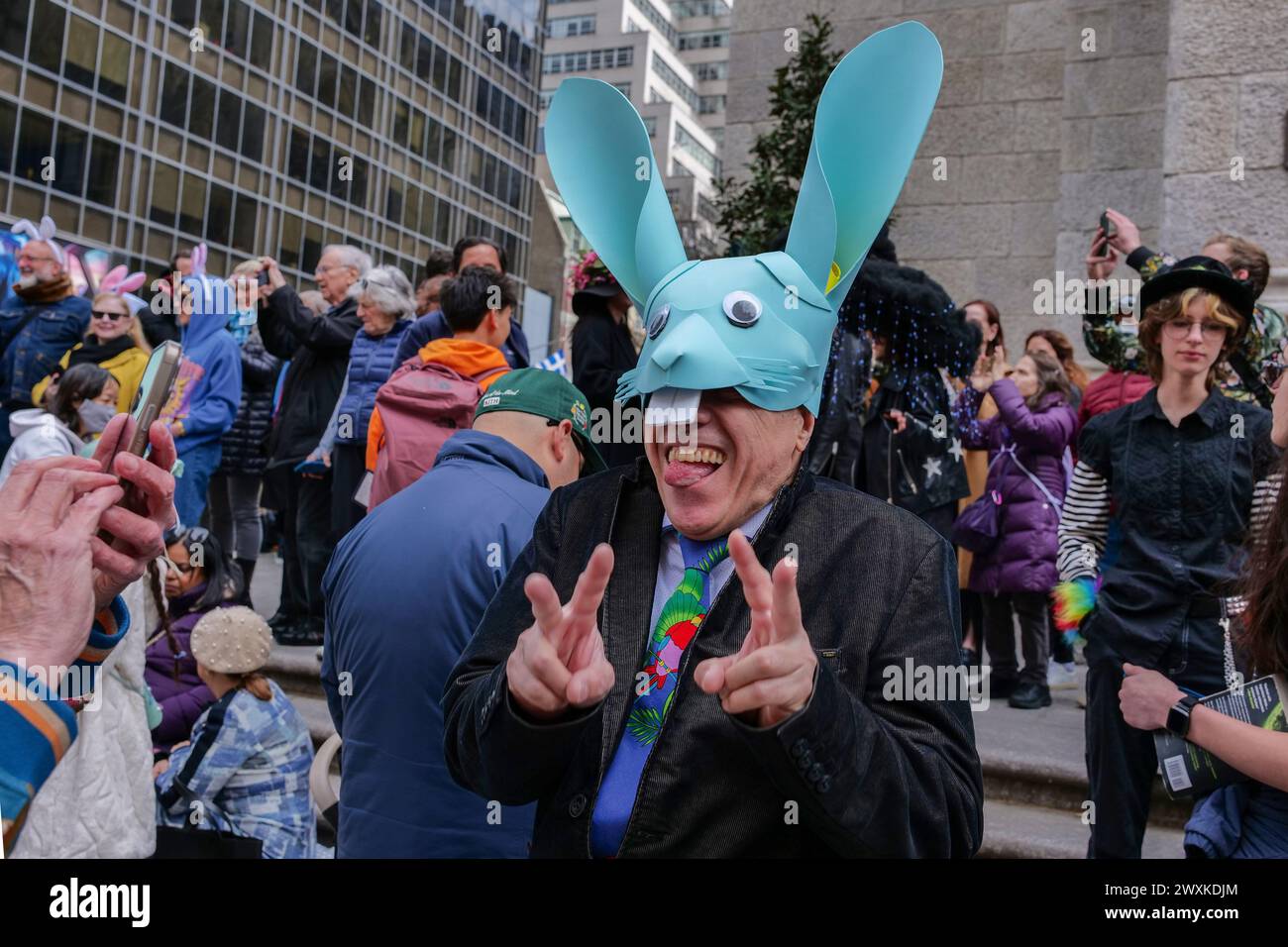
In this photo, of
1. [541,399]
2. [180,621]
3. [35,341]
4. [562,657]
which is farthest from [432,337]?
[562,657]

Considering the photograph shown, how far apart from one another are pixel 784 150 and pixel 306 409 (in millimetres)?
3846

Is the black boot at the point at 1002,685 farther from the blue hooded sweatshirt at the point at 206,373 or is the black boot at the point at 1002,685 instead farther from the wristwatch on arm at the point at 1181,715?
the blue hooded sweatshirt at the point at 206,373

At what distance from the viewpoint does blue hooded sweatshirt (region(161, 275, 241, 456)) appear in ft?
22.0

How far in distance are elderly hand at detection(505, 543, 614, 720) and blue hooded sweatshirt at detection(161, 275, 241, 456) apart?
550cm

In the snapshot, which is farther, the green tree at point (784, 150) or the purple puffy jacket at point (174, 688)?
the green tree at point (784, 150)

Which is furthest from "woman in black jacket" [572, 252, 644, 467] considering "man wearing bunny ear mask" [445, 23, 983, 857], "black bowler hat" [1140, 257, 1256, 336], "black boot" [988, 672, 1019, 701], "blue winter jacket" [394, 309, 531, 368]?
"man wearing bunny ear mask" [445, 23, 983, 857]

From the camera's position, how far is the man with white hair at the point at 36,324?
25.2ft

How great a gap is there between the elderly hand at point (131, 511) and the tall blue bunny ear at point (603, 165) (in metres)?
0.86

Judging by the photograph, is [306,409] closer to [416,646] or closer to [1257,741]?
[416,646]

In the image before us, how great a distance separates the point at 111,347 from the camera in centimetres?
740

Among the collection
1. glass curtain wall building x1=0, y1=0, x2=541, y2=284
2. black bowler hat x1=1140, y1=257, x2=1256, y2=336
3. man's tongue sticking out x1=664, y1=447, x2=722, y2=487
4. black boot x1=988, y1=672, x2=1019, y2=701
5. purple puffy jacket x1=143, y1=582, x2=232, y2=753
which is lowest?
purple puffy jacket x1=143, y1=582, x2=232, y2=753

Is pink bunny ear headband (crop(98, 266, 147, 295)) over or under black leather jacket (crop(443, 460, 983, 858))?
over

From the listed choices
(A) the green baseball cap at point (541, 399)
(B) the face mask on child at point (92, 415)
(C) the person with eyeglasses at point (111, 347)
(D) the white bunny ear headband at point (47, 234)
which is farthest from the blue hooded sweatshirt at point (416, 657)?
(D) the white bunny ear headband at point (47, 234)

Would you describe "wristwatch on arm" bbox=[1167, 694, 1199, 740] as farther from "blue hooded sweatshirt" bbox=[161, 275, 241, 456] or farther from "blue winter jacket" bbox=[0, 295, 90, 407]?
"blue winter jacket" bbox=[0, 295, 90, 407]
